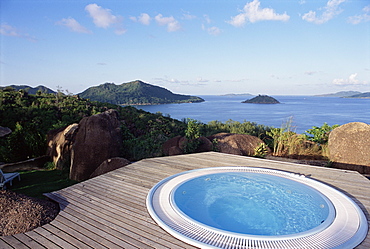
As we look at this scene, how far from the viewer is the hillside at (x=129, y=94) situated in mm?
28027

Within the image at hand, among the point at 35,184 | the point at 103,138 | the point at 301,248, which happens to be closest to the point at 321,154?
the point at 301,248

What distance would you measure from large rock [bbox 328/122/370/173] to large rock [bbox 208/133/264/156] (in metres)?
1.81

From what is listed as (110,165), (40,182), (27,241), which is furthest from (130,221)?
(40,182)

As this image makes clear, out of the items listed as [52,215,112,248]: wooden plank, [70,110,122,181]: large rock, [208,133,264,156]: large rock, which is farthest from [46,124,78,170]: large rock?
[208,133,264,156]: large rock

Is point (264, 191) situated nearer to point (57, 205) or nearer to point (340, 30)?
point (57, 205)

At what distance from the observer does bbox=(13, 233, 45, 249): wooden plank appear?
6.81ft

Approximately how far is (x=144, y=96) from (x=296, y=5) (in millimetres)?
27558

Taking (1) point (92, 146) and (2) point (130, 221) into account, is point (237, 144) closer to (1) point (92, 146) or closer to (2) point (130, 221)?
(1) point (92, 146)

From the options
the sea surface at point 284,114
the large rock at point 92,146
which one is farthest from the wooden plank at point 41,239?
the sea surface at point 284,114

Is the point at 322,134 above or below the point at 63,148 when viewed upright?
above

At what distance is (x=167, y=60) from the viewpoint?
15.0 metres

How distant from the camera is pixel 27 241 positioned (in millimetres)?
2154

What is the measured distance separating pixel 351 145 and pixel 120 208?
201 inches

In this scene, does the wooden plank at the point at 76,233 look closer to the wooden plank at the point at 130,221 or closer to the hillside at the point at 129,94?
the wooden plank at the point at 130,221
